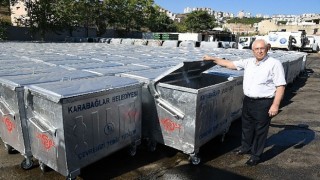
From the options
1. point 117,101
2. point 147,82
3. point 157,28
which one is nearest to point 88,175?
point 117,101

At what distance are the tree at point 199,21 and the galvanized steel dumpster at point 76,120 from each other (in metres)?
56.1

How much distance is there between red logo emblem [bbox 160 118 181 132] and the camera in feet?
14.5

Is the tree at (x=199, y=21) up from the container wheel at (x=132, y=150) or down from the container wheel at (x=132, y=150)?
up

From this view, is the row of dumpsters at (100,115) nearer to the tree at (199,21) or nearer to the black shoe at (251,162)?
the black shoe at (251,162)

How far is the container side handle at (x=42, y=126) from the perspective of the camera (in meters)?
3.44

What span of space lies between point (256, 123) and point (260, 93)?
1.65 feet

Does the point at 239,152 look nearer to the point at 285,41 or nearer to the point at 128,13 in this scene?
the point at 285,41

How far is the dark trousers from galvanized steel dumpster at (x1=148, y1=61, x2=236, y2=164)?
20.4 inches

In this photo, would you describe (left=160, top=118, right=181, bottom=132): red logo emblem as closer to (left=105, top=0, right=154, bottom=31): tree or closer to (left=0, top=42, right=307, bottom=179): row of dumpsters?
(left=0, top=42, right=307, bottom=179): row of dumpsters

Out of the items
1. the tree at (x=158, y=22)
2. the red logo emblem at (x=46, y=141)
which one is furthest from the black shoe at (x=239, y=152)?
the tree at (x=158, y=22)

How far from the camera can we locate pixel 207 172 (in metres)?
4.31

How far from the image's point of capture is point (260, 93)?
4.27 m

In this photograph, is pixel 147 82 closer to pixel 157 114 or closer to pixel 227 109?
pixel 157 114

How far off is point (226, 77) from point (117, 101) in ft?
7.97
